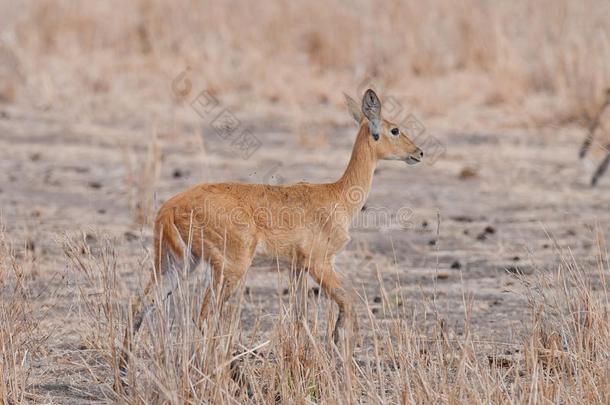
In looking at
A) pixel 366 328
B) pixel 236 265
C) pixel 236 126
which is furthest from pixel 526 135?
pixel 236 265

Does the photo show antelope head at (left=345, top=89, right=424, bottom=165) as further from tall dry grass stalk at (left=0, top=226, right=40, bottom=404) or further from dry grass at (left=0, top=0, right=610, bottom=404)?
tall dry grass stalk at (left=0, top=226, right=40, bottom=404)

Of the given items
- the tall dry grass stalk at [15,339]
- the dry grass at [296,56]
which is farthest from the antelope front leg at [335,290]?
the dry grass at [296,56]

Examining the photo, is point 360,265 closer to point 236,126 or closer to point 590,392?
point 590,392

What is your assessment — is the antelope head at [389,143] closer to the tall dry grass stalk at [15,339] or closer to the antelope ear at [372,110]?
the antelope ear at [372,110]

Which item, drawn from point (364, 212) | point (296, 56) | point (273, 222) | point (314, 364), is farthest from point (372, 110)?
point (296, 56)

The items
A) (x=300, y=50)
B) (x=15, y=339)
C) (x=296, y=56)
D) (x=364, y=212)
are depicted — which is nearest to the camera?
(x=15, y=339)

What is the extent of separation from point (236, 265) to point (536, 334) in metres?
1.33

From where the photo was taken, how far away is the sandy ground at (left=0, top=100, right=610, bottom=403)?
610 centimetres

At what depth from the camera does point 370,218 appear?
341 inches

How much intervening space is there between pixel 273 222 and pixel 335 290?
0.42 metres

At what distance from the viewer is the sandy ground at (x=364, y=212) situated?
6098 mm

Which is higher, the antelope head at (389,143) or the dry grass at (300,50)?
the dry grass at (300,50)

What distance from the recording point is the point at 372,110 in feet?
18.7

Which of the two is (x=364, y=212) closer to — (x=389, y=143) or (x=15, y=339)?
(x=389, y=143)
